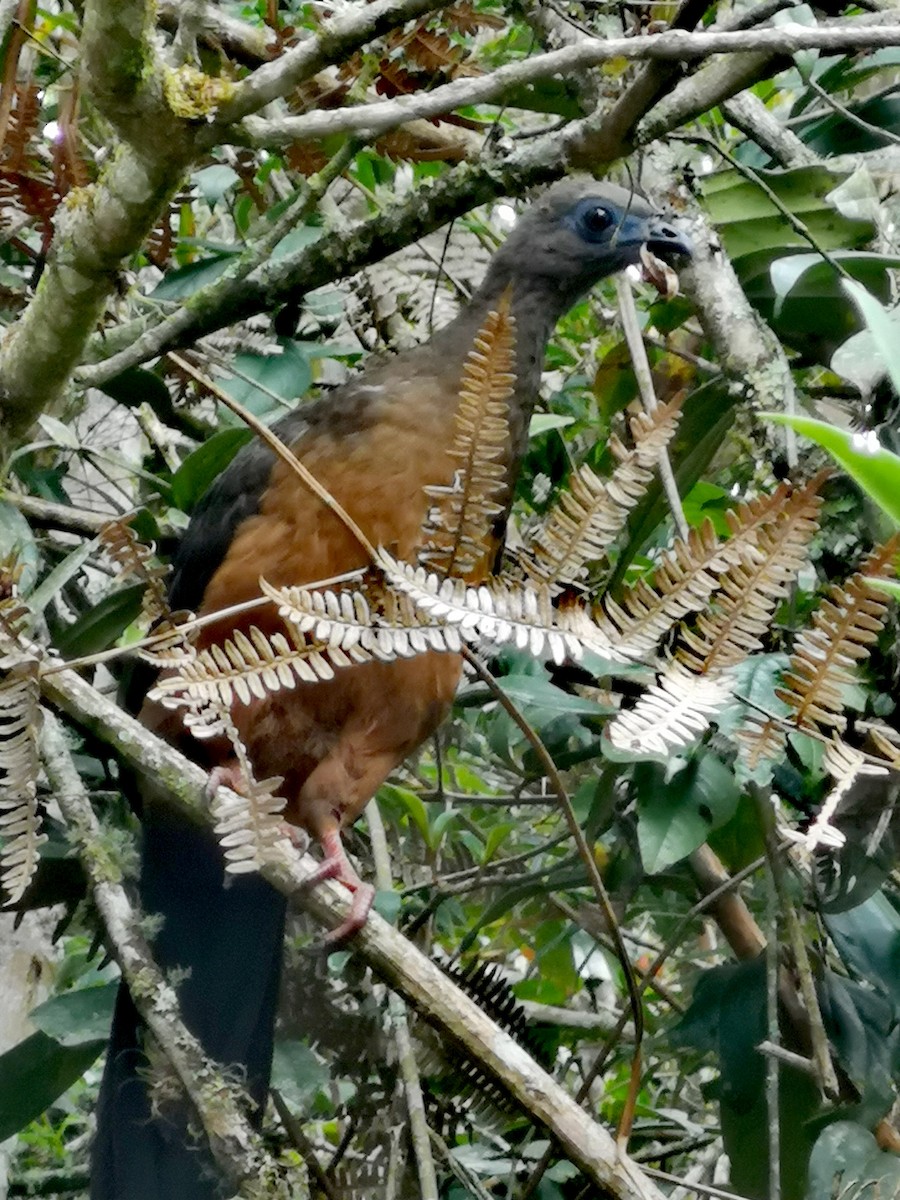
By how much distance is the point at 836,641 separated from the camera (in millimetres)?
1021

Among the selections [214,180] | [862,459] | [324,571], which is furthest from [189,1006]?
[862,459]

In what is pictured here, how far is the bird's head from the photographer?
7.66 ft

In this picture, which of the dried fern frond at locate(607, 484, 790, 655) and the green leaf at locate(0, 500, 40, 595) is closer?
the dried fern frond at locate(607, 484, 790, 655)

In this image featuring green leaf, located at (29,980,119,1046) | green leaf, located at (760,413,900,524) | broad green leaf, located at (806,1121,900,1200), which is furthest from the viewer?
green leaf, located at (29,980,119,1046)

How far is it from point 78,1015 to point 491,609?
132cm

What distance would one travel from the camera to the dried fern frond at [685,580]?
1065mm

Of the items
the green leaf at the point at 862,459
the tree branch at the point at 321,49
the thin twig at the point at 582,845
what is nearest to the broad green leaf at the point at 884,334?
the green leaf at the point at 862,459

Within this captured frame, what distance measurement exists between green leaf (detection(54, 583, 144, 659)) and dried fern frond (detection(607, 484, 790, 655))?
1112mm

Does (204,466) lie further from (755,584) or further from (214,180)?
(755,584)

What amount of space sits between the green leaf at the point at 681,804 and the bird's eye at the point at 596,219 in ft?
3.13

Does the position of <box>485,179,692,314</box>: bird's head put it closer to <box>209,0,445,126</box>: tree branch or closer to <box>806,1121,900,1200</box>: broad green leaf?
<box>209,0,445,126</box>: tree branch

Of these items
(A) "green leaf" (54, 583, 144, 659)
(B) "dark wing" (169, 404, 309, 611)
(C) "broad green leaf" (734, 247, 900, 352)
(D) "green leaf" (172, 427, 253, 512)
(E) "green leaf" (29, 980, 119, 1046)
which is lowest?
(E) "green leaf" (29, 980, 119, 1046)

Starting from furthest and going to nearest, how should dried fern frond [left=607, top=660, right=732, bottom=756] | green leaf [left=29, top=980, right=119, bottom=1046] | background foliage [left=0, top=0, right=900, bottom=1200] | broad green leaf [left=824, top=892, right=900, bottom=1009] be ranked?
1. green leaf [left=29, top=980, right=119, bottom=1046]
2. broad green leaf [left=824, top=892, right=900, bottom=1009]
3. background foliage [left=0, top=0, right=900, bottom=1200]
4. dried fern frond [left=607, top=660, right=732, bottom=756]

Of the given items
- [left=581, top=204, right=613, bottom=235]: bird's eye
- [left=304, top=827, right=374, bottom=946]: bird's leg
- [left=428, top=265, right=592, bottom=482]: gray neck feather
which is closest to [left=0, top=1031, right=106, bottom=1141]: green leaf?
[left=304, top=827, right=374, bottom=946]: bird's leg
